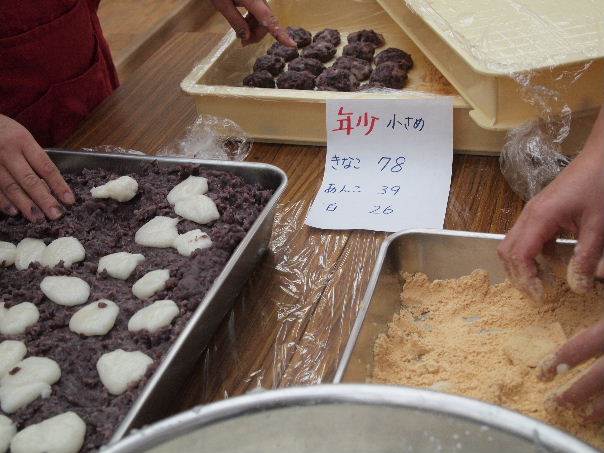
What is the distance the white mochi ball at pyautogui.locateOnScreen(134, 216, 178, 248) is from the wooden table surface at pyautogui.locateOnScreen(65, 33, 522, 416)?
0.16 metres

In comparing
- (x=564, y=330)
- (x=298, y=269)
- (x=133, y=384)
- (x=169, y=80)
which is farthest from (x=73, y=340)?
(x=169, y=80)

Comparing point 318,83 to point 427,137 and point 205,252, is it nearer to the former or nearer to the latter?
point 427,137

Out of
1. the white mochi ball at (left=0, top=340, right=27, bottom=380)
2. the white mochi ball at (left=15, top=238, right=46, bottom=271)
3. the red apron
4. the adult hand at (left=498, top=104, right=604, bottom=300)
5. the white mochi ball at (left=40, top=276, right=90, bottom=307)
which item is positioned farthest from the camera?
the red apron

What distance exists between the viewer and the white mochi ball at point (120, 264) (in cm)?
109

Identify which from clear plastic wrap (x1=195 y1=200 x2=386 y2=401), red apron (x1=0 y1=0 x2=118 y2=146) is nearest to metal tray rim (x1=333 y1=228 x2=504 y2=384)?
clear plastic wrap (x1=195 y1=200 x2=386 y2=401)

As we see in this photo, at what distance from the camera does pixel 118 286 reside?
1076 millimetres

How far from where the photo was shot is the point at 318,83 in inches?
61.9

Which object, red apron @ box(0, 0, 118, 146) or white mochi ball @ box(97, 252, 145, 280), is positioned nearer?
white mochi ball @ box(97, 252, 145, 280)

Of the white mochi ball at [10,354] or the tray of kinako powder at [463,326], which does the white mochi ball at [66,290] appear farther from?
the tray of kinako powder at [463,326]

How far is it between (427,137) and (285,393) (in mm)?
979

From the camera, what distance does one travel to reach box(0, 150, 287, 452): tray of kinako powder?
0.87m

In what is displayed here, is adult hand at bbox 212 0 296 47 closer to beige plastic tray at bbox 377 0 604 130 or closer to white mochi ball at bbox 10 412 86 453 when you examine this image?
beige plastic tray at bbox 377 0 604 130

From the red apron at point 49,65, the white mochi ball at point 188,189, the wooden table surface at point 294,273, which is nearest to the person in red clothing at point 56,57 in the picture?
the red apron at point 49,65

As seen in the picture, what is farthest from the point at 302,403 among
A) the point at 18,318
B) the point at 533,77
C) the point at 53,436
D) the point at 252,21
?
the point at 252,21
